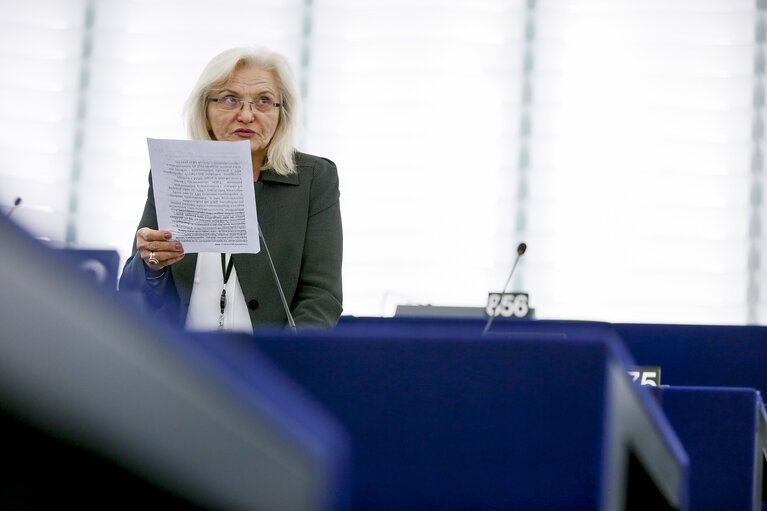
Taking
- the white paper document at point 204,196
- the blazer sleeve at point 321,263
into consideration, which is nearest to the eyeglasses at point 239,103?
the blazer sleeve at point 321,263

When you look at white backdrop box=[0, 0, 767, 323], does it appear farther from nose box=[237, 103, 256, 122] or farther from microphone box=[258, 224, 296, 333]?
microphone box=[258, 224, 296, 333]

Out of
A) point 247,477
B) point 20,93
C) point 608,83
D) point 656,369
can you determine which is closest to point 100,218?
point 20,93

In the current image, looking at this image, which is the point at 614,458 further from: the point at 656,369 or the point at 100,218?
the point at 100,218

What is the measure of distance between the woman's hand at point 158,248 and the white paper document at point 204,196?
3 cm

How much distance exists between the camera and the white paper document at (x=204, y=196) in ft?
6.91

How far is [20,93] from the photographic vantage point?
7.91 meters

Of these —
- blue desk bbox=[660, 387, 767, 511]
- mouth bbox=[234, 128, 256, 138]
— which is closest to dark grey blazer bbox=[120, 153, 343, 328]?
mouth bbox=[234, 128, 256, 138]

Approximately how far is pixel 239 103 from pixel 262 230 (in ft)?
Result: 1.14

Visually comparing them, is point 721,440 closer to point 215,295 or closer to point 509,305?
point 215,295

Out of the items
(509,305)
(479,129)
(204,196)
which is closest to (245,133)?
(204,196)

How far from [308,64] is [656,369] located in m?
5.26

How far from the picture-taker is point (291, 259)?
227 centimetres

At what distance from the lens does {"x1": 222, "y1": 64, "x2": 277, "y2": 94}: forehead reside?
8.07 feet

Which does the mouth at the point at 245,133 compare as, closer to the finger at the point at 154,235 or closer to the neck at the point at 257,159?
the neck at the point at 257,159
